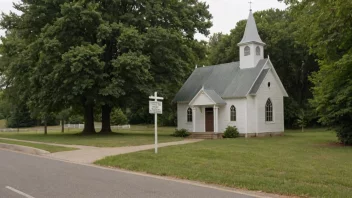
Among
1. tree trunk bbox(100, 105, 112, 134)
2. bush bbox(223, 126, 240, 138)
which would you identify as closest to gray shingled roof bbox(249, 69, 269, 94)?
bush bbox(223, 126, 240, 138)

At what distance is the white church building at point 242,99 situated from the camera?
97.0 ft

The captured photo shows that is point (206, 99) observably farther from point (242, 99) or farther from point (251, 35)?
point (251, 35)

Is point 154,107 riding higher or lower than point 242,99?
lower

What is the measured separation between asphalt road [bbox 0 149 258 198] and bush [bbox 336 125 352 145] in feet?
48.0

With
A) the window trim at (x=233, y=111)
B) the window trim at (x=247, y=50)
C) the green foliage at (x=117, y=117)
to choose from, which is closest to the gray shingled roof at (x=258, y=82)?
the window trim at (x=233, y=111)

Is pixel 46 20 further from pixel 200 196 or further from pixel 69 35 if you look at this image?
pixel 200 196

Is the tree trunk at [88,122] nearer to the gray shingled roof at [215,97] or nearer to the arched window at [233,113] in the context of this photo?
the gray shingled roof at [215,97]

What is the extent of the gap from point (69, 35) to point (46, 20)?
11.5 feet

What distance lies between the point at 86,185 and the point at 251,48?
24551 mm

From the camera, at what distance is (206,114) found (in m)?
31.4

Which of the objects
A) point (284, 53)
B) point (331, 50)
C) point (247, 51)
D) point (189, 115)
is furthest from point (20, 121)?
point (331, 50)

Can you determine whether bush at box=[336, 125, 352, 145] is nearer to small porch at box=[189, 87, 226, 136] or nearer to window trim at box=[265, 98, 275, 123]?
window trim at box=[265, 98, 275, 123]

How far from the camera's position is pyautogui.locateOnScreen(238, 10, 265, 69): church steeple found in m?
31.6

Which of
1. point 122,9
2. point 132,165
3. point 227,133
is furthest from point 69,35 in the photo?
point 132,165
